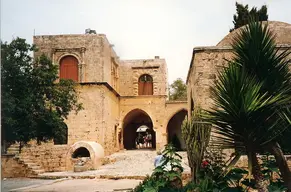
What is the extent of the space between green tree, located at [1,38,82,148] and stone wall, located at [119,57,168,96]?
15148 millimetres

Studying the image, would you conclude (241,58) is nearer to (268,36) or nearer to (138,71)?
(268,36)

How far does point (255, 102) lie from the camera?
4.49 meters

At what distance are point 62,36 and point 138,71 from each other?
706 centimetres

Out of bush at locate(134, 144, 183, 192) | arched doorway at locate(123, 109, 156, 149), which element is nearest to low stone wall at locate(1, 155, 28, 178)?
bush at locate(134, 144, 183, 192)

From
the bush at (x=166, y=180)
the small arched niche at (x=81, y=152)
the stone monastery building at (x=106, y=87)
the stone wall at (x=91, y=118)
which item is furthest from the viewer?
the stone monastery building at (x=106, y=87)

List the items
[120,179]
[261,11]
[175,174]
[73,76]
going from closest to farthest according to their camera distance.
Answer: [175,174]
[120,179]
[261,11]
[73,76]

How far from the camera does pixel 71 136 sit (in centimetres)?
1778

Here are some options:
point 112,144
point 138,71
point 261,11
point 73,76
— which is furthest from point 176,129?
point 261,11

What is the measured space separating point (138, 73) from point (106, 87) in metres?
6.42

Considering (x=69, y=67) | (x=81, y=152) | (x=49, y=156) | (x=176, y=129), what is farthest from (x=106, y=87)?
(x=176, y=129)

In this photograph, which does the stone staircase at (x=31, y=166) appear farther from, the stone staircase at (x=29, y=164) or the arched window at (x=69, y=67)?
the arched window at (x=69, y=67)

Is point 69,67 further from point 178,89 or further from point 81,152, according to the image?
point 178,89

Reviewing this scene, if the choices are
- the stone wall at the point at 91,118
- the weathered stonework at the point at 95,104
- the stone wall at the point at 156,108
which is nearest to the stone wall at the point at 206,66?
the weathered stonework at the point at 95,104

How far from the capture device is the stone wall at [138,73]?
2459 centimetres
